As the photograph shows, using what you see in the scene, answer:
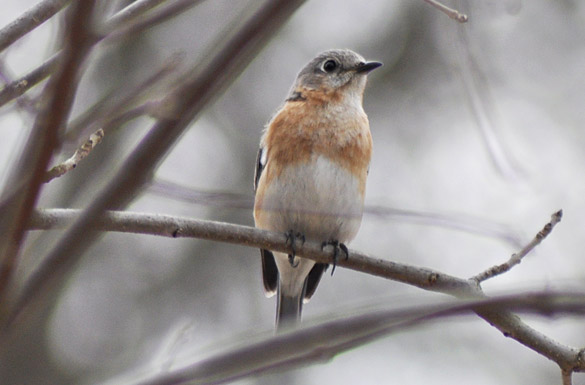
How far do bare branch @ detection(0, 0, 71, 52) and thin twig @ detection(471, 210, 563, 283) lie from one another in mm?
2236

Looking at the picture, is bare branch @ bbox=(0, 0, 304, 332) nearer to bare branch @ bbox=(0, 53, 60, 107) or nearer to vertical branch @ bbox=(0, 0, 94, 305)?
vertical branch @ bbox=(0, 0, 94, 305)

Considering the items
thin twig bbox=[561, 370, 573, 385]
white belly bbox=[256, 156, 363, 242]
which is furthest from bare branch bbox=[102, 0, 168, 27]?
white belly bbox=[256, 156, 363, 242]

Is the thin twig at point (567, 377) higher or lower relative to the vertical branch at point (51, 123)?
lower

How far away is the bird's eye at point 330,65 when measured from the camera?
6250 millimetres

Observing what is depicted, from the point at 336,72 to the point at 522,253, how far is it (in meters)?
3.04

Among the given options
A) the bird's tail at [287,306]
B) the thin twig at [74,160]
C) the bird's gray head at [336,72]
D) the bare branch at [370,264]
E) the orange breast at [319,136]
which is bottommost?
the bird's tail at [287,306]

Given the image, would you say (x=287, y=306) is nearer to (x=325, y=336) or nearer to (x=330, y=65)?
(x=330, y=65)

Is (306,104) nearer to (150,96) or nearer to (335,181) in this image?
(335,181)

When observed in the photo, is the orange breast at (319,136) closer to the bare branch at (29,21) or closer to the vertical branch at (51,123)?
the bare branch at (29,21)

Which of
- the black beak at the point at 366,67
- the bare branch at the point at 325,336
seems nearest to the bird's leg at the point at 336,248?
the black beak at the point at 366,67

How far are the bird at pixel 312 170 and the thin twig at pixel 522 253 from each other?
1344 millimetres

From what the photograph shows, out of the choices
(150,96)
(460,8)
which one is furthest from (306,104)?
(150,96)

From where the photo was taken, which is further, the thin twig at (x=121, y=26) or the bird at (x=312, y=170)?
the bird at (x=312, y=170)

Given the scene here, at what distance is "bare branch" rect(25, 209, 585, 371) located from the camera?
3193mm
